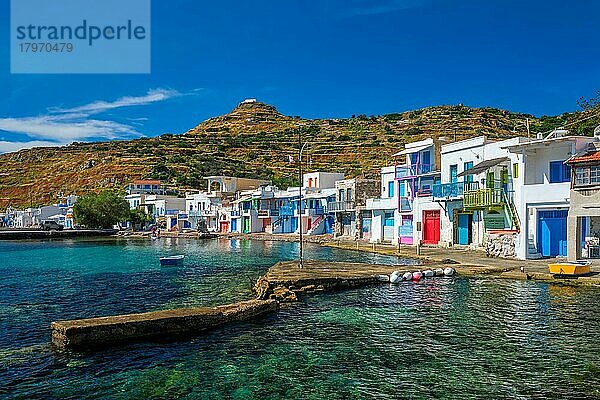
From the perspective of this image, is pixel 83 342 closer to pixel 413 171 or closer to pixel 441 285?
pixel 441 285

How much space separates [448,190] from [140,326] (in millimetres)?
32880

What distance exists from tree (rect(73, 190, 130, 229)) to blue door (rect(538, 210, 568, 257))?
3260 inches

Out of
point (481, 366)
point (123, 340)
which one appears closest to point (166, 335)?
point (123, 340)

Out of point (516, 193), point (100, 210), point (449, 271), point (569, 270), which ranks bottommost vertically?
point (449, 271)

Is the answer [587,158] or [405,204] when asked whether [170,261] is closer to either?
[405,204]

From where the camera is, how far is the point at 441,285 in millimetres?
26203

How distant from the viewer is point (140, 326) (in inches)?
651

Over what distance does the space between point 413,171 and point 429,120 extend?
10016cm

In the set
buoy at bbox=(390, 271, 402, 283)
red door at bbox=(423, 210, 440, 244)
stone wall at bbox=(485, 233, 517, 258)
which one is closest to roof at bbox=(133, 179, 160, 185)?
red door at bbox=(423, 210, 440, 244)

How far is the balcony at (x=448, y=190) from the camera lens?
4303 cm

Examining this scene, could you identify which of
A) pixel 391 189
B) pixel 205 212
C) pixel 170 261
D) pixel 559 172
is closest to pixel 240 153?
pixel 205 212

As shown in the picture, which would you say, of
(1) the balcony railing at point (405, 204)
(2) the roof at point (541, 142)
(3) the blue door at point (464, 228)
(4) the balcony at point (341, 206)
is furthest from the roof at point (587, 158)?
(4) the balcony at point (341, 206)

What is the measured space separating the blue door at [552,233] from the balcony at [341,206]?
103 feet

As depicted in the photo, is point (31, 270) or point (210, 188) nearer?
point (31, 270)
